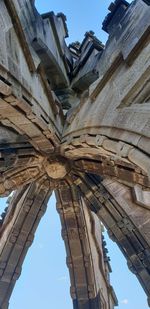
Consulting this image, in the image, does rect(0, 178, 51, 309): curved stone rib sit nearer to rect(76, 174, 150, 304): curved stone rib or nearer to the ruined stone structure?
the ruined stone structure

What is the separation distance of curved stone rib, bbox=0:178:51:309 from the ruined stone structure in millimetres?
31

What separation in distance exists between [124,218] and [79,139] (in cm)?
477

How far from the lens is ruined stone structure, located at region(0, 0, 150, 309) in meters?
6.11

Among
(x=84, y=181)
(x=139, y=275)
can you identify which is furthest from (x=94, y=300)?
(x=84, y=181)

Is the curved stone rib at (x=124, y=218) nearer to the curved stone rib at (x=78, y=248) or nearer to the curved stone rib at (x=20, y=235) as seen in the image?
the curved stone rib at (x=78, y=248)

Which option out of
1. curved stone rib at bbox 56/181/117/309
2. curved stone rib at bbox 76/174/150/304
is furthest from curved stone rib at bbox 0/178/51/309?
curved stone rib at bbox 76/174/150/304

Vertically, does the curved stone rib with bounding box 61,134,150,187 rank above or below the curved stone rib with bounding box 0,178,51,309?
below

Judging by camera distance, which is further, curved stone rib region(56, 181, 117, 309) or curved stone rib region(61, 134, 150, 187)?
curved stone rib region(56, 181, 117, 309)

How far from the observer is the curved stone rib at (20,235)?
1280 centimetres

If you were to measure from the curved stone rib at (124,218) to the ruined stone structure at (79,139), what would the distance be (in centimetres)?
3

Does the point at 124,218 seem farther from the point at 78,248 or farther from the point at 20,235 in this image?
the point at 20,235

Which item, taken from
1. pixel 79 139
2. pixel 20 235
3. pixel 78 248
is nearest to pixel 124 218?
pixel 78 248

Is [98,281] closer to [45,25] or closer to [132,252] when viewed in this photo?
[132,252]

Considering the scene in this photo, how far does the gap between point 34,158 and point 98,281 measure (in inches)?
208
